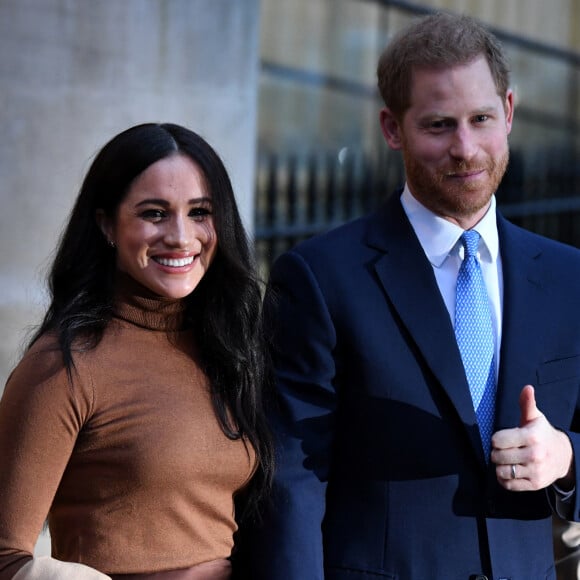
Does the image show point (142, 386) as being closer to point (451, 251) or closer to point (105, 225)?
point (105, 225)

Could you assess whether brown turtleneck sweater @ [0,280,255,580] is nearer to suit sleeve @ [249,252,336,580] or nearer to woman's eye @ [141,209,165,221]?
suit sleeve @ [249,252,336,580]

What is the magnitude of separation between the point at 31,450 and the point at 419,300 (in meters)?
1.01

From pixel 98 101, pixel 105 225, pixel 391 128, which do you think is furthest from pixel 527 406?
pixel 98 101

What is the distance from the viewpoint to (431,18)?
121 inches

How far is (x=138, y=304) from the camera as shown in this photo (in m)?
2.92

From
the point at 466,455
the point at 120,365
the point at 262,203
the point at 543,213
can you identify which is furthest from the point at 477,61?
the point at 543,213

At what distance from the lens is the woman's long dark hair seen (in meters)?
2.86

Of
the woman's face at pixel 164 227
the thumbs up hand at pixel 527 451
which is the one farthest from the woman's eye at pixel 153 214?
the thumbs up hand at pixel 527 451

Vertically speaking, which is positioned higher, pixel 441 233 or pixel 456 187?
pixel 456 187

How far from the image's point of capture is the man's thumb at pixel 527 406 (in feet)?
8.99

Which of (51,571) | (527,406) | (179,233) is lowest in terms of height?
(51,571)

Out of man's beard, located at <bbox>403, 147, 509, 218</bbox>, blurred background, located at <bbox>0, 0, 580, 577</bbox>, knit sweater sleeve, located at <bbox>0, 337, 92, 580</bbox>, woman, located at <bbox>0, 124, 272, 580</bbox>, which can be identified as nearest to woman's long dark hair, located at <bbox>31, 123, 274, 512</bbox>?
woman, located at <bbox>0, 124, 272, 580</bbox>

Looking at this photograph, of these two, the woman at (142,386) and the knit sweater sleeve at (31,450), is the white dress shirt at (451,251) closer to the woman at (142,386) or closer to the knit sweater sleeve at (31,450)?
the woman at (142,386)

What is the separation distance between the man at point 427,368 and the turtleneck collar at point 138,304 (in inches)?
11.9
